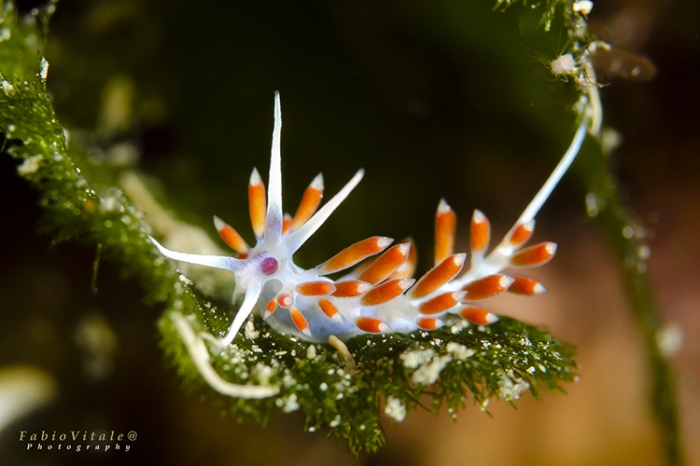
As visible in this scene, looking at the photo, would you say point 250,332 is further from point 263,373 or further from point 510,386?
point 510,386

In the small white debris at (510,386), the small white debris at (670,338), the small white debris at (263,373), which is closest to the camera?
the small white debris at (263,373)

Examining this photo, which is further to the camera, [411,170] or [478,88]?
[411,170]

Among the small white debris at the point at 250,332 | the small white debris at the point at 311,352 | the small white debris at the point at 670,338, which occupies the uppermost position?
the small white debris at the point at 670,338

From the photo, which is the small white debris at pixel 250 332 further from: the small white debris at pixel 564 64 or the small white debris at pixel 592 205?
the small white debris at pixel 592 205

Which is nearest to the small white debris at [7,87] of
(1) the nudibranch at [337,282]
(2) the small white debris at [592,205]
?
(1) the nudibranch at [337,282]

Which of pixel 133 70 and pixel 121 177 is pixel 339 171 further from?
pixel 133 70

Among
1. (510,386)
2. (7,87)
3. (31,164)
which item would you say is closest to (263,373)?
(510,386)

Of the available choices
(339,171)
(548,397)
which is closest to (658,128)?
(548,397)

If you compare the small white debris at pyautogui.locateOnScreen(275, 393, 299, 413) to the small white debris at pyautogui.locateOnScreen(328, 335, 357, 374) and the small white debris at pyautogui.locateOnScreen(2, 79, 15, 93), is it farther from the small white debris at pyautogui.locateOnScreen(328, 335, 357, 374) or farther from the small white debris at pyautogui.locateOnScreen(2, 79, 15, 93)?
the small white debris at pyautogui.locateOnScreen(2, 79, 15, 93)
